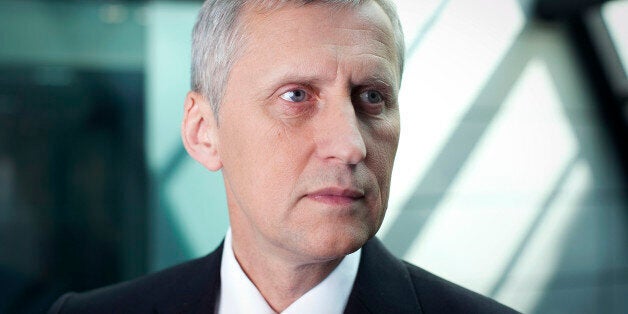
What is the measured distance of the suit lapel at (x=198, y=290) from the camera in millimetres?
1551

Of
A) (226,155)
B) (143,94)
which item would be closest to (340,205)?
(226,155)

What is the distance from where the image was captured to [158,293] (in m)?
1.68

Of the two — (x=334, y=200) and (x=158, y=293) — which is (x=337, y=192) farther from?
(x=158, y=293)

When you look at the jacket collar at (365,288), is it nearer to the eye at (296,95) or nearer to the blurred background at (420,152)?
the eye at (296,95)

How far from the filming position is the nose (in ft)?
4.09

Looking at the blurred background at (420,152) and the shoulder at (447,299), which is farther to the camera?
the blurred background at (420,152)

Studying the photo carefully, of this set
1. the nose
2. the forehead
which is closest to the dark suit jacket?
the nose

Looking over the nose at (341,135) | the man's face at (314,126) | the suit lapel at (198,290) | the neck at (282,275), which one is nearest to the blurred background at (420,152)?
the suit lapel at (198,290)

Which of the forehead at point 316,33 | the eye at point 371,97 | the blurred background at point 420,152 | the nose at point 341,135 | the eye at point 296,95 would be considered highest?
the forehead at point 316,33

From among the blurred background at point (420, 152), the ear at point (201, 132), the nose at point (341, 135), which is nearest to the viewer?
the nose at point (341, 135)

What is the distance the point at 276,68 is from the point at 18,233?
2.95 meters

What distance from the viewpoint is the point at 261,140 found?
53.4 inches

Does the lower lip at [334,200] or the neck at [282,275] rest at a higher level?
the lower lip at [334,200]

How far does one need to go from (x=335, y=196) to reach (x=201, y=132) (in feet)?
1.50
